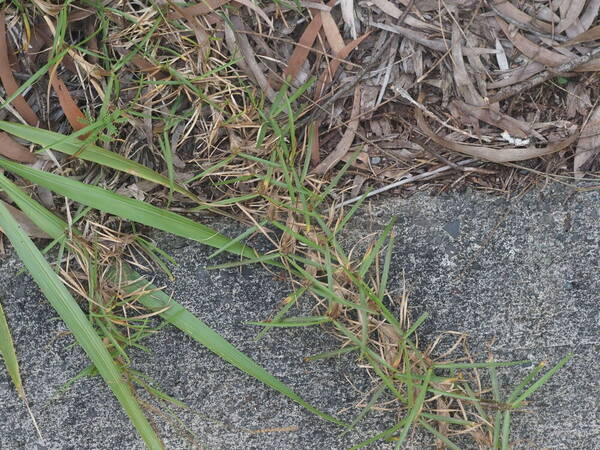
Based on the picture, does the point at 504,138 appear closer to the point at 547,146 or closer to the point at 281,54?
the point at 547,146

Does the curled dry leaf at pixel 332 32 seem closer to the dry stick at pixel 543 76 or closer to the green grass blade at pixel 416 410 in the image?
the dry stick at pixel 543 76

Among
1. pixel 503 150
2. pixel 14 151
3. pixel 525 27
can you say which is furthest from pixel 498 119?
pixel 14 151

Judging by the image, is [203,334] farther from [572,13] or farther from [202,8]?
[572,13]

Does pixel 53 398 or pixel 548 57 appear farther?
pixel 53 398

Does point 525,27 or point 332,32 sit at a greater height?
point 332,32

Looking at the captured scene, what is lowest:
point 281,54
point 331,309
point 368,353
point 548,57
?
point 368,353

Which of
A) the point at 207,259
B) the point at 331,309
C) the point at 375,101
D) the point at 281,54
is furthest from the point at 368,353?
the point at 281,54

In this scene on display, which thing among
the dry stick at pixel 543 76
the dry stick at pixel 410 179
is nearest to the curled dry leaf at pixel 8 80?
the dry stick at pixel 410 179
